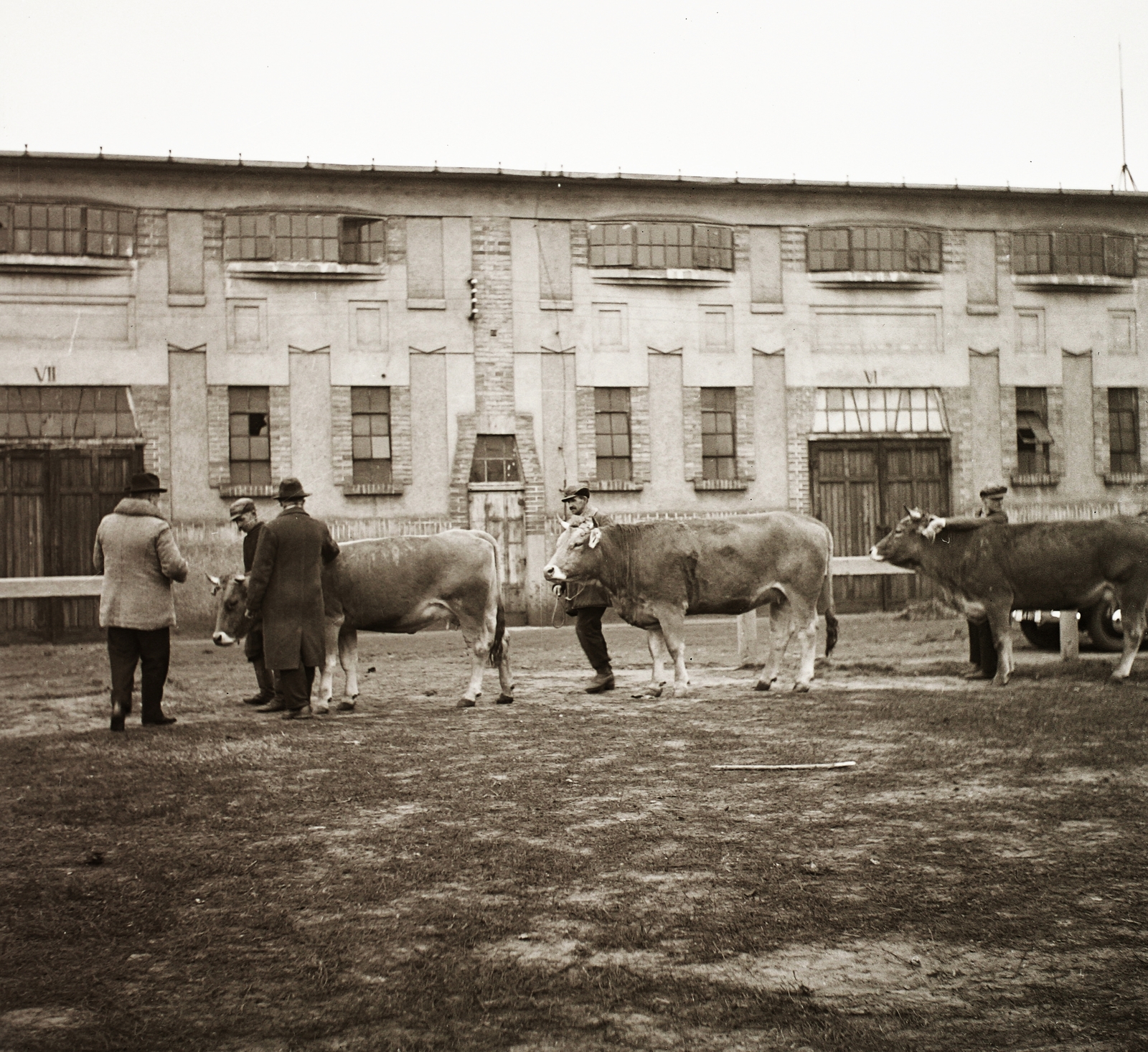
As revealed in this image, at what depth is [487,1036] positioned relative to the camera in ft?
11.0

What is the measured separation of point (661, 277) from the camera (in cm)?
2292

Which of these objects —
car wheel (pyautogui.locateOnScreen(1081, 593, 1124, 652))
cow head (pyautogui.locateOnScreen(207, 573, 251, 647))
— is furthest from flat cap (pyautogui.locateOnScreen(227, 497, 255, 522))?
car wheel (pyautogui.locateOnScreen(1081, 593, 1124, 652))

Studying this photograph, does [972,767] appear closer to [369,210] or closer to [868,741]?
[868,741]

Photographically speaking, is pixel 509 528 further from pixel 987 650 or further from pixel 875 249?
pixel 987 650

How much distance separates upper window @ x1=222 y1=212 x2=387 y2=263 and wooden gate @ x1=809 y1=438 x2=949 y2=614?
9.10 meters

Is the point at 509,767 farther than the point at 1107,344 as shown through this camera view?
No

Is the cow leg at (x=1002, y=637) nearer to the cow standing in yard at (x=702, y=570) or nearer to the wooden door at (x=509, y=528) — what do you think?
the cow standing in yard at (x=702, y=570)

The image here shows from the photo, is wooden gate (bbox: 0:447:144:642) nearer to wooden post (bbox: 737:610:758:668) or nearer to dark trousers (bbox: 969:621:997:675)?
wooden post (bbox: 737:610:758:668)

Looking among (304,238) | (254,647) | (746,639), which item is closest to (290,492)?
(254,647)

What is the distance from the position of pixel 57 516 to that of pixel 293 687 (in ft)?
41.2

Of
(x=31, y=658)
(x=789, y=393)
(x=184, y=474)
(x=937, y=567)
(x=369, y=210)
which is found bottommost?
(x=31, y=658)

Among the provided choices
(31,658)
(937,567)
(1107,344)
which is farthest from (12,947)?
(1107,344)

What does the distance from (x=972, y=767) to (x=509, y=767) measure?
2698 mm

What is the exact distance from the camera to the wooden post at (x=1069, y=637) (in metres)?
12.6
